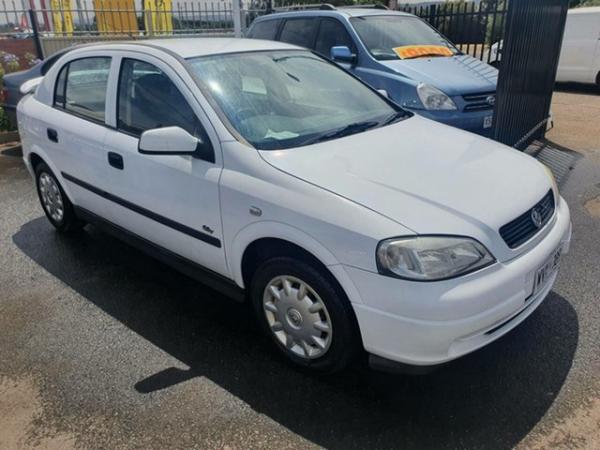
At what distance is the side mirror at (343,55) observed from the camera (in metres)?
6.38

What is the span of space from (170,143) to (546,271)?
209cm

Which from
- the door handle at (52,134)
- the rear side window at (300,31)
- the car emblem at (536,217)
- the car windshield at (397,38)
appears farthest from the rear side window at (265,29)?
the car emblem at (536,217)

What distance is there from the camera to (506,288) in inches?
92.0

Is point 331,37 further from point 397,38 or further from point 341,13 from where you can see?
point 397,38

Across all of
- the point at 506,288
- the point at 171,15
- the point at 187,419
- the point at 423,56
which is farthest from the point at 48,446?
the point at 171,15

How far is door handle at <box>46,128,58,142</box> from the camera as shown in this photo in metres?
4.02

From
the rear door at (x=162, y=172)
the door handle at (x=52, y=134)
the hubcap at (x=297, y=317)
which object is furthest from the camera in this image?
the door handle at (x=52, y=134)

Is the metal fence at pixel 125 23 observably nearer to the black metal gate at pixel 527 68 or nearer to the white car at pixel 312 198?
the black metal gate at pixel 527 68

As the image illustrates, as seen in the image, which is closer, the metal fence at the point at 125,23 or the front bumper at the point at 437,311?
the front bumper at the point at 437,311

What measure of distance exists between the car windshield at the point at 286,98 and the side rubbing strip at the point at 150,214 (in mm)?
626

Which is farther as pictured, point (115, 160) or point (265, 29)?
point (265, 29)

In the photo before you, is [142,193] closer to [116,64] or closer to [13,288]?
[116,64]

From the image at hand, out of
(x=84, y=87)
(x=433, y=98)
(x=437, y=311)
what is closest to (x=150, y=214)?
(x=84, y=87)

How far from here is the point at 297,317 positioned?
8.83ft
